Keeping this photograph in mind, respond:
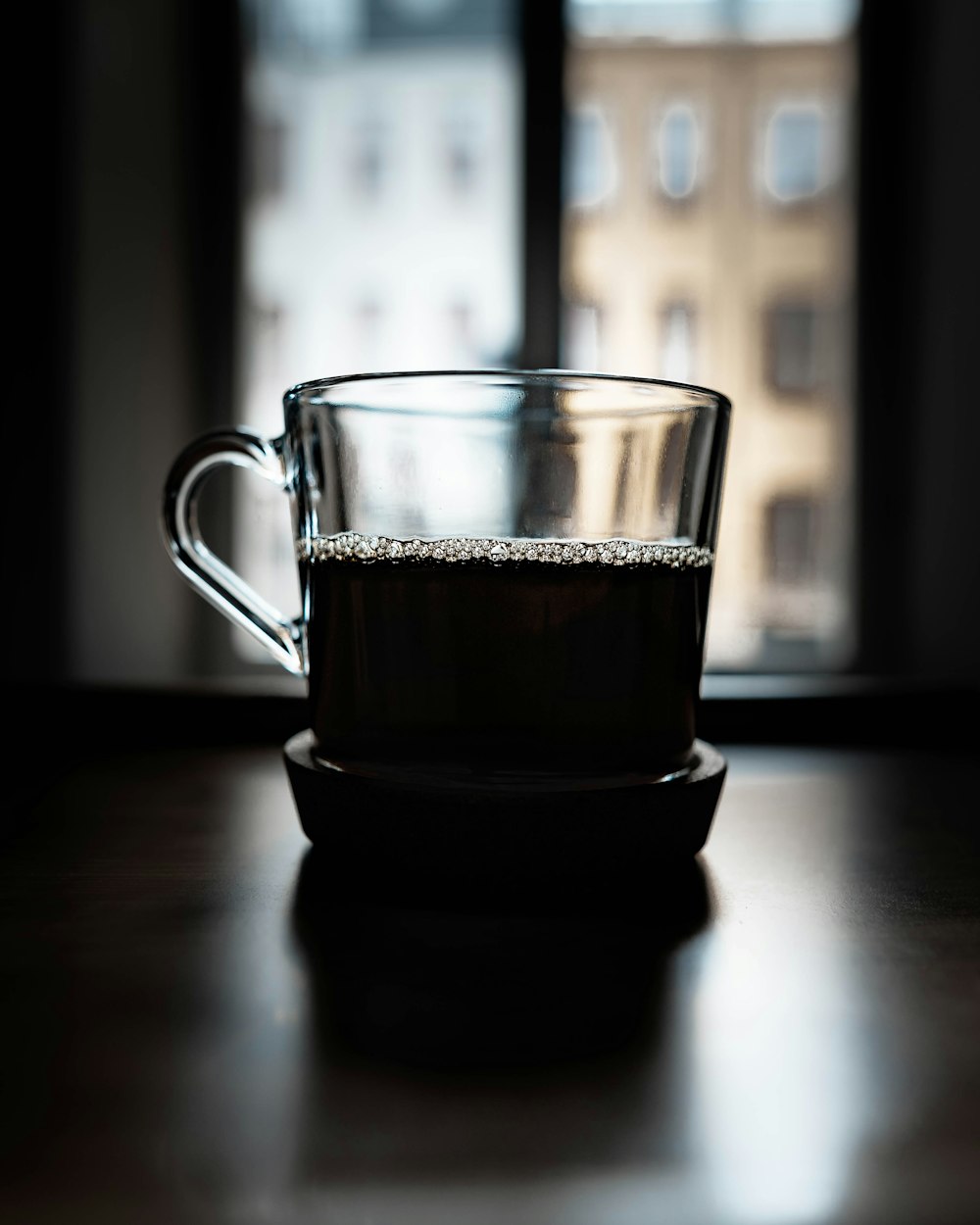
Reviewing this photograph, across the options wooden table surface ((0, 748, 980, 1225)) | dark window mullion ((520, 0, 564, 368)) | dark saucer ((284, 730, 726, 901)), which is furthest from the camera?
dark window mullion ((520, 0, 564, 368))

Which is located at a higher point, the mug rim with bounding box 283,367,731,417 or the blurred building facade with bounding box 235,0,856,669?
the blurred building facade with bounding box 235,0,856,669

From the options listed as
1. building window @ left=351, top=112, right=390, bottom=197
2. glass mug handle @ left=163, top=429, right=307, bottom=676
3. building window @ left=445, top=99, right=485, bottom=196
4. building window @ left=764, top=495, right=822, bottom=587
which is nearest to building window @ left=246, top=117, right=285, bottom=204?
building window @ left=351, top=112, right=390, bottom=197

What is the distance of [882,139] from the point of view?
1.80 meters

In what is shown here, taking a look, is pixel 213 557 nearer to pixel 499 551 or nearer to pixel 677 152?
pixel 499 551

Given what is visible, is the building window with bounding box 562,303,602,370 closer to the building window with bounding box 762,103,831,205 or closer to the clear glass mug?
the building window with bounding box 762,103,831,205

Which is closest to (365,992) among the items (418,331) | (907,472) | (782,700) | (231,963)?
(231,963)

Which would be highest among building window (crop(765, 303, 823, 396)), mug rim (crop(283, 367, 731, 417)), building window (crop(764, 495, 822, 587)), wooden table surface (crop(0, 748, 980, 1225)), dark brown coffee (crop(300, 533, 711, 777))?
building window (crop(765, 303, 823, 396))

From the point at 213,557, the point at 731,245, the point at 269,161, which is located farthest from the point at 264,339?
the point at 213,557

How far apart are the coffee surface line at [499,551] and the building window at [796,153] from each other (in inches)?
67.5

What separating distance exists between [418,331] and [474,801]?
1600mm

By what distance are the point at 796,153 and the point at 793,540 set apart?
66cm

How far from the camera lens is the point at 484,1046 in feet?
0.64

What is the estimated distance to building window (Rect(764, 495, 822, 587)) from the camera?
1846 millimetres

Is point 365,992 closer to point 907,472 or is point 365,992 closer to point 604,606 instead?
point 604,606
